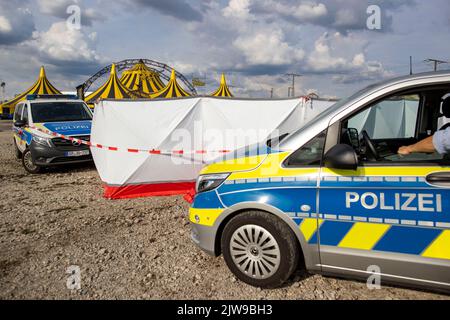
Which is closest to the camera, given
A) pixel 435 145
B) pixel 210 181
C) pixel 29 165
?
pixel 435 145

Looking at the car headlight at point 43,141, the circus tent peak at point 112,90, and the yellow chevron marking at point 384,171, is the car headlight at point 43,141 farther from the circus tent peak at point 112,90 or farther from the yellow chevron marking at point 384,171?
the circus tent peak at point 112,90

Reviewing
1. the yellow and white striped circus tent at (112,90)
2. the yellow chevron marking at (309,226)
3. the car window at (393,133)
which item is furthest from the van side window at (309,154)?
the yellow and white striped circus tent at (112,90)

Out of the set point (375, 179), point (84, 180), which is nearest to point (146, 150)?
point (84, 180)

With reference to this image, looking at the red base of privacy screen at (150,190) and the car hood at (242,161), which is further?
the red base of privacy screen at (150,190)

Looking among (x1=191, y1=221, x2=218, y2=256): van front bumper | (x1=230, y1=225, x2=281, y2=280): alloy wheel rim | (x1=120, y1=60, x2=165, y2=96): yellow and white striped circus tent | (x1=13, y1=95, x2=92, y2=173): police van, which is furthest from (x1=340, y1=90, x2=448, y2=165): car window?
(x1=120, y1=60, x2=165, y2=96): yellow and white striped circus tent

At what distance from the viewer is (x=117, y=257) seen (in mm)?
3838

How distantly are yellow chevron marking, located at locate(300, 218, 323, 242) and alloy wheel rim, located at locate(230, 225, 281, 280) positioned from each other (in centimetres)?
28

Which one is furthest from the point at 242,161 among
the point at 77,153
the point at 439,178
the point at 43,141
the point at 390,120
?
the point at 43,141

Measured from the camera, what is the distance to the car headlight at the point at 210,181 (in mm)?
3139

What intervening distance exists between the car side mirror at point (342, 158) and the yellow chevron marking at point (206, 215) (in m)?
1.10

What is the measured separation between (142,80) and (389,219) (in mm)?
33108

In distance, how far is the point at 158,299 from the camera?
301cm

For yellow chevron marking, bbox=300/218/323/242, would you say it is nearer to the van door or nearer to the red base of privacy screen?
the van door

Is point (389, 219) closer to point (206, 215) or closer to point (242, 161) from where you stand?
point (242, 161)
